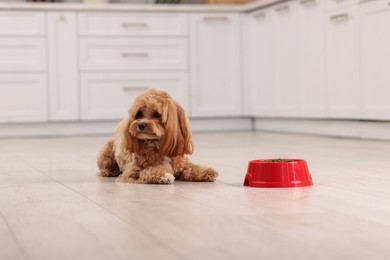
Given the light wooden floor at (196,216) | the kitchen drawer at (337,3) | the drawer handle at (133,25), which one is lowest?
the light wooden floor at (196,216)

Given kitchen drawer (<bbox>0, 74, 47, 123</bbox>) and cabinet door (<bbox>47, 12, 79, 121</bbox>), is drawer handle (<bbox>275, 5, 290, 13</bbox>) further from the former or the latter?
kitchen drawer (<bbox>0, 74, 47, 123</bbox>)

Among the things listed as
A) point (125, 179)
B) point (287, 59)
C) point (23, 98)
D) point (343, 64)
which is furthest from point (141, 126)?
point (23, 98)

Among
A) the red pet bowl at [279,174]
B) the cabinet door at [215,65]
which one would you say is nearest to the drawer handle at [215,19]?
the cabinet door at [215,65]

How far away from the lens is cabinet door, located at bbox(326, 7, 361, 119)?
4535mm

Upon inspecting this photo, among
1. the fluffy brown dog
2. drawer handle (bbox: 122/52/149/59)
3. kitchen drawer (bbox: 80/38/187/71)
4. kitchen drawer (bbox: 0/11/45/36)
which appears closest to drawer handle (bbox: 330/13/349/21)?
kitchen drawer (bbox: 80/38/187/71)

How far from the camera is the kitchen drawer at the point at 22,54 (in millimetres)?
5625

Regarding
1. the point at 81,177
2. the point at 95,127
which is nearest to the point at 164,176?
the point at 81,177

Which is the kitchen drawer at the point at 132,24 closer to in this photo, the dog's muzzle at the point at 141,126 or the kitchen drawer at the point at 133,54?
the kitchen drawer at the point at 133,54

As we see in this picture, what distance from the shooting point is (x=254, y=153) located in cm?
367

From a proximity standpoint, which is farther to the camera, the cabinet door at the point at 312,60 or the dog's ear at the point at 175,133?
the cabinet door at the point at 312,60

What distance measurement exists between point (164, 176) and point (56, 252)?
1073 mm

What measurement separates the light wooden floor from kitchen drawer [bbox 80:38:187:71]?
9.41 ft

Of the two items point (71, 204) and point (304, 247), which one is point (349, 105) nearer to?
point (71, 204)

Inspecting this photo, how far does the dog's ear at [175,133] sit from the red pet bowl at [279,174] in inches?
9.9
